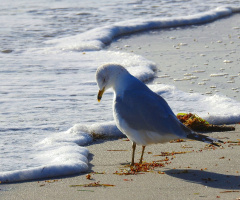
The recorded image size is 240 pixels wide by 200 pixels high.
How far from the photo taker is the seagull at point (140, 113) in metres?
3.79

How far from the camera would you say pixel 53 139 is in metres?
4.98

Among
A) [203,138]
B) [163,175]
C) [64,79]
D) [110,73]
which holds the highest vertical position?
[110,73]

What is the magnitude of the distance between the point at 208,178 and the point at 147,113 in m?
0.69

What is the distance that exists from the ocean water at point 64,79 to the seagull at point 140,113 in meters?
0.54

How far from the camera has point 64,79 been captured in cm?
785

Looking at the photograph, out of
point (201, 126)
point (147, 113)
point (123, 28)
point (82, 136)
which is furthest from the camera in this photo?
point (123, 28)

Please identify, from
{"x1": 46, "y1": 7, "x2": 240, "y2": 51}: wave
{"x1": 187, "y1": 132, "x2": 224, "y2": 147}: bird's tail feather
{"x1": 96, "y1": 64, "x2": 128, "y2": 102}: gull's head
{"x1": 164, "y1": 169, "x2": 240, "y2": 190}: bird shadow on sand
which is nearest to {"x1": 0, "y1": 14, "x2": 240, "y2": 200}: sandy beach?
{"x1": 164, "y1": 169, "x2": 240, "y2": 190}: bird shadow on sand

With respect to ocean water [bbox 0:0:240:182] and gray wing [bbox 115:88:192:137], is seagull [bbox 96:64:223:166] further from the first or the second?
ocean water [bbox 0:0:240:182]

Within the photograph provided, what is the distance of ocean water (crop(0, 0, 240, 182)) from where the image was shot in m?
4.65

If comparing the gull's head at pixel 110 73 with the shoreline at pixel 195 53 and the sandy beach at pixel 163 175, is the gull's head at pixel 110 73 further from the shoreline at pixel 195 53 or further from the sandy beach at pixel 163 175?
the shoreline at pixel 195 53

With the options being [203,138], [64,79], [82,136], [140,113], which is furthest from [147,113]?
[64,79]

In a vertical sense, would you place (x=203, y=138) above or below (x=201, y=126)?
above

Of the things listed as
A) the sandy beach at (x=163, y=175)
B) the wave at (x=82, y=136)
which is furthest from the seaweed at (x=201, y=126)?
the wave at (x=82, y=136)

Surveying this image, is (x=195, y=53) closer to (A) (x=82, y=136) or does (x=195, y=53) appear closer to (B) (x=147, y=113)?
(A) (x=82, y=136)
